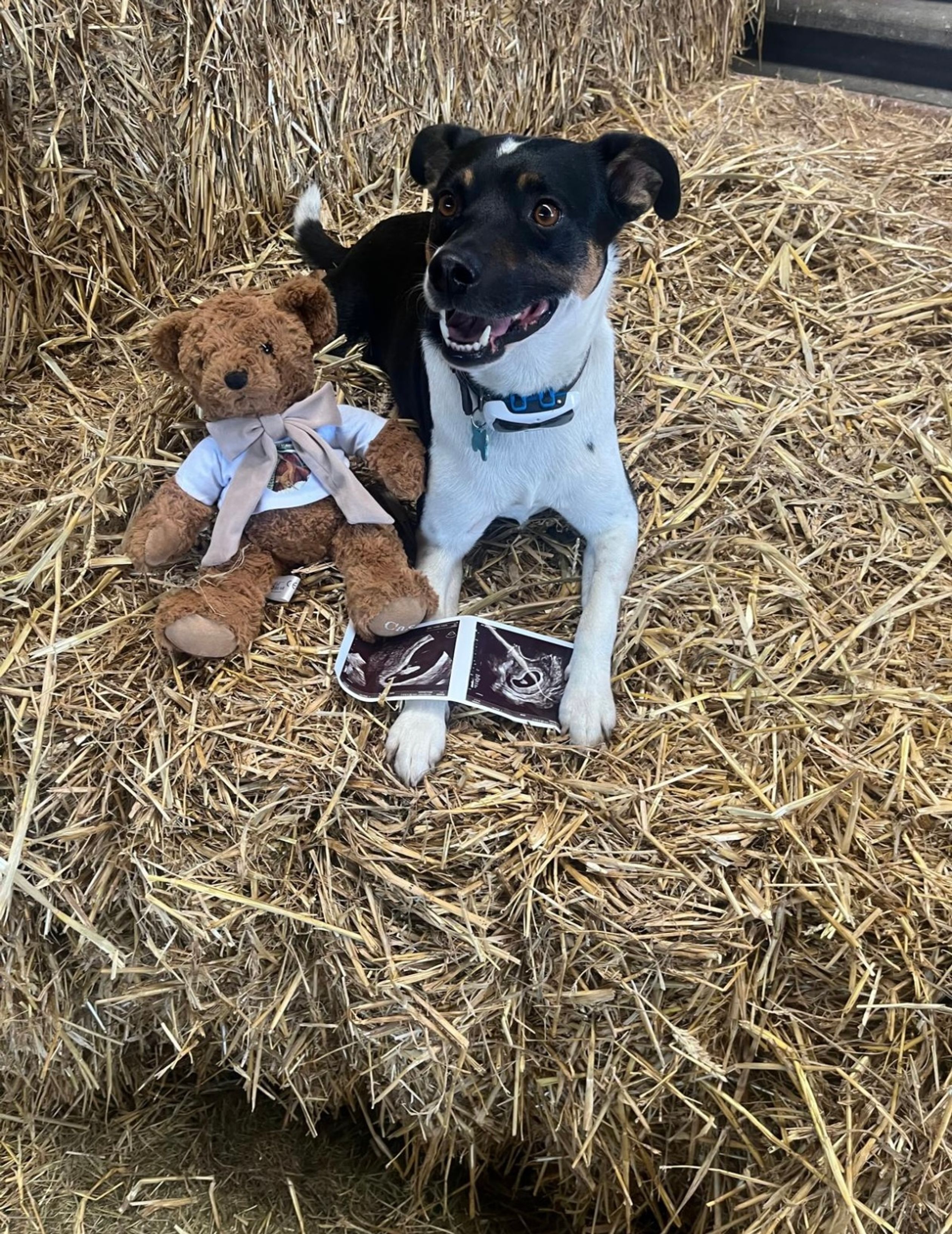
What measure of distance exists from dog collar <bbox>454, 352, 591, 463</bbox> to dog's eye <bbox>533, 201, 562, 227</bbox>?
316 mm

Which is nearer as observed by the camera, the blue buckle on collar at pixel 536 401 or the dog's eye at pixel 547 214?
the dog's eye at pixel 547 214

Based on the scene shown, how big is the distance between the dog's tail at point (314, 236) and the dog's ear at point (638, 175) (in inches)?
43.9

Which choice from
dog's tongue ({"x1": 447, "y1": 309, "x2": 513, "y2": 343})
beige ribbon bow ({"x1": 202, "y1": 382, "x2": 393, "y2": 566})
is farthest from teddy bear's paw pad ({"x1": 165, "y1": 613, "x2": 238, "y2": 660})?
dog's tongue ({"x1": 447, "y1": 309, "x2": 513, "y2": 343})

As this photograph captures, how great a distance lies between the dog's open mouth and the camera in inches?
80.7

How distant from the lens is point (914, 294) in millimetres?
3051

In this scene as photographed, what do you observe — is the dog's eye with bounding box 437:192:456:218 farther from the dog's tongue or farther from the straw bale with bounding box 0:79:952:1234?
the straw bale with bounding box 0:79:952:1234

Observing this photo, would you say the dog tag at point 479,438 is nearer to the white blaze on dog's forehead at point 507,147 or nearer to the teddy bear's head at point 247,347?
the teddy bear's head at point 247,347

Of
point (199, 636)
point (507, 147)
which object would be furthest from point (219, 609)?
point (507, 147)

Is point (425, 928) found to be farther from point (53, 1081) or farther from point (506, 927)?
point (53, 1081)

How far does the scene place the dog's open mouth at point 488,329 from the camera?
6.73ft

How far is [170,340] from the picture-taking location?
82.0 inches

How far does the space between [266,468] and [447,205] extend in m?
0.73

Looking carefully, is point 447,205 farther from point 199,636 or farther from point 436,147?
point 199,636

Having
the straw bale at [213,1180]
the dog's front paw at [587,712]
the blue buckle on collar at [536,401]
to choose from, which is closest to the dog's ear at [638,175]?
the blue buckle on collar at [536,401]
